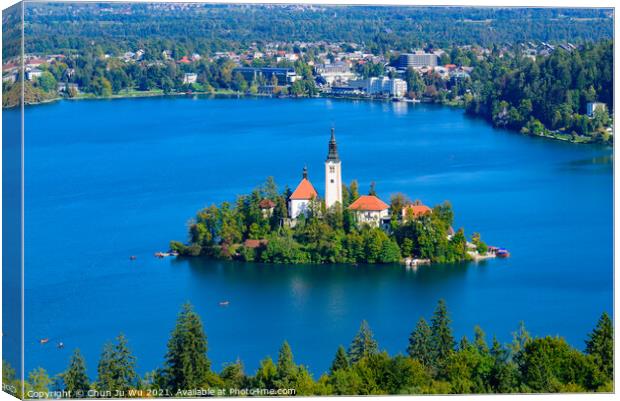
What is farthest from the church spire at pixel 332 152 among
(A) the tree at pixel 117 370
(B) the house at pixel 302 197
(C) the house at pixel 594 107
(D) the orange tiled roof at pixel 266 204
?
(A) the tree at pixel 117 370

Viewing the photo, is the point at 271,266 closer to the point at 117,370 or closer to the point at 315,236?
the point at 315,236

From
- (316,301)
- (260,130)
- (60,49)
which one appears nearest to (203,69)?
(260,130)

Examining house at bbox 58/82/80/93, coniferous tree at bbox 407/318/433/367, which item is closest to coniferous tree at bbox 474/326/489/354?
coniferous tree at bbox 407/318/433/367

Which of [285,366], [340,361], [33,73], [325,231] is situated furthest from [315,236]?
[285,366]

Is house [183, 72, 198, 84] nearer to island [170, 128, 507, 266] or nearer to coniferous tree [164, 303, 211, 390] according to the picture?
island [170, 128, 507, 266]

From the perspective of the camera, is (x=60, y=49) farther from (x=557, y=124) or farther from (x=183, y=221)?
(x=557, y=124)

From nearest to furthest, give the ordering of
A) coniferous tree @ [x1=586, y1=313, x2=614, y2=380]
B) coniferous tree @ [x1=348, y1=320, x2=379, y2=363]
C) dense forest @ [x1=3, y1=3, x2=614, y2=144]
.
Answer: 1. coniferous tree @ [x1=586, y1=313, x2=614, y2=380]
2. coniferous tree @ [x1=348, y1=320, x2=379, y2=363]
3. dense forest @ [x1=3, y1=3, x2=614, y2=144]
